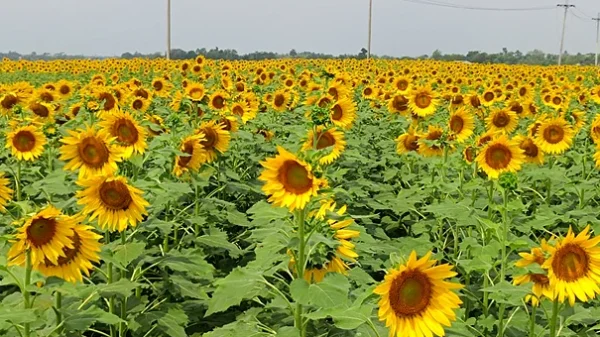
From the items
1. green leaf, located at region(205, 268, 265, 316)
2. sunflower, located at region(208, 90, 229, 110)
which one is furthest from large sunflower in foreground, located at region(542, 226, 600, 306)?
sunflower, located at region(208, 90, 229, 110)

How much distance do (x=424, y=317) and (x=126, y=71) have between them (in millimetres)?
15363

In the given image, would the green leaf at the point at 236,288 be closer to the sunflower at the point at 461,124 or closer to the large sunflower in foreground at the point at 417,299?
the large sunflower in foreground at the point at 417,299

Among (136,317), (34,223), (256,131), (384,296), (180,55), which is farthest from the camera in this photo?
(180,55)

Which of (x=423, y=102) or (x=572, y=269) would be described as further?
(x=423, y=102)

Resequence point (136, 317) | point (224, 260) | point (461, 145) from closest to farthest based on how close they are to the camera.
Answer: point (136, 317)
point (224, 260)
point (461, 145)

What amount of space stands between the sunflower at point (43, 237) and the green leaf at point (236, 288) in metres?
0.59

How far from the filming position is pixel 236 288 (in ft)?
7.74

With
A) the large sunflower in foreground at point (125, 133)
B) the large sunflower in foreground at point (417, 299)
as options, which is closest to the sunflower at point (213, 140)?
the large sunflower in foreground at point (125, 133)

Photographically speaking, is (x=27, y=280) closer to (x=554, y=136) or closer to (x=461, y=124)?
(x=461, y=124)

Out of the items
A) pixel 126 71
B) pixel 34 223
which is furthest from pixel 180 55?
pixel 34 223

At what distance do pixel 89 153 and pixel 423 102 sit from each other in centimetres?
394

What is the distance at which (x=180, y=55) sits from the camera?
27.8 meters

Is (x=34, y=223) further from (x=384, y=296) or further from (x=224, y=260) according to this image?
(x=224, y=260)

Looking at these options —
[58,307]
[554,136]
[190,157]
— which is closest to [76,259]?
[58,307]
